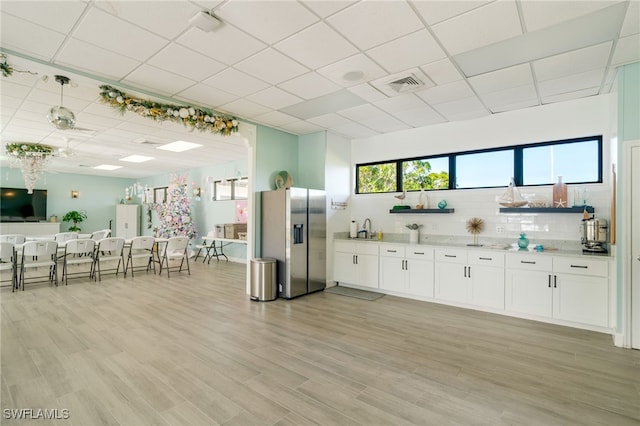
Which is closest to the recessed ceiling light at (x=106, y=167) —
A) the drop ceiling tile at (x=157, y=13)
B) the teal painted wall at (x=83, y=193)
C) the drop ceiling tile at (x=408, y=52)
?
the teal painted wall at (x=83, y=193)

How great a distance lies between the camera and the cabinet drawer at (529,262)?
398 centimetres

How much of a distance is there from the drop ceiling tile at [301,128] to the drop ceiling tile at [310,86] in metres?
1.25

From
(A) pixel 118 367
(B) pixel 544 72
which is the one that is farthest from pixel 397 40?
(A) pixel 118 367

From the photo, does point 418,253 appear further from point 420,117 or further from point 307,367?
point 307,367

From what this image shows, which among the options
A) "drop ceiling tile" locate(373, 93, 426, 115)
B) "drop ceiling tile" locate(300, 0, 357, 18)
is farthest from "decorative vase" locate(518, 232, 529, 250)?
"drop ceiling tile" locate(300, 0, 357, 18)

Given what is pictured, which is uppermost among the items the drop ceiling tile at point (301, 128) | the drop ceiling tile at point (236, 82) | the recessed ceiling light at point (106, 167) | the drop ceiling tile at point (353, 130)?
the drop ceiling tile at point (236, 82)

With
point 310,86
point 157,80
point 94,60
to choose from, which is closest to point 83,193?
point 157,80

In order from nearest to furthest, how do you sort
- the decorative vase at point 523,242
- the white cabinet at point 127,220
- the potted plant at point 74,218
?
the decorative vase at point 523,242 < the potted plant at point 74,218 < the white cabinet at point 127,220

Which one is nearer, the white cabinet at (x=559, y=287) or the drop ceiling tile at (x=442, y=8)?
the drop ceiling tile at (x=442, y=8)

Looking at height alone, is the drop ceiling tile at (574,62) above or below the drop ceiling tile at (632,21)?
below

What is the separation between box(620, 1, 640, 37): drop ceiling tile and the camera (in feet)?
8.03

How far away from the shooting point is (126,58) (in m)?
3.20

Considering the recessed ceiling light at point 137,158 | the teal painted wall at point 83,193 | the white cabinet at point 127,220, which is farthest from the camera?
the white cabinet at point 127,220

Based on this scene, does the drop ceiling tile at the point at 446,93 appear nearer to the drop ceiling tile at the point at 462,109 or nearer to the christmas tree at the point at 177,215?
the drop ceiling tile at the point at 462,109
